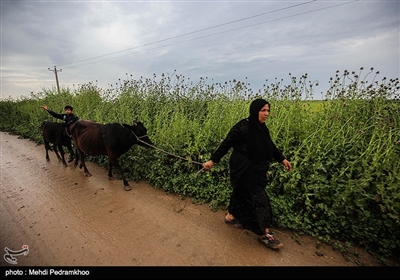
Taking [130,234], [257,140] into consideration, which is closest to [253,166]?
[257,140]

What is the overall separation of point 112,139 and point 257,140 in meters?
3.16

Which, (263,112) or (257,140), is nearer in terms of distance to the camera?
(263,112)

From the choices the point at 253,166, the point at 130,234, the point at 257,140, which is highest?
the point at 257,140

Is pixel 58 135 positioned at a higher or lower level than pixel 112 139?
lower

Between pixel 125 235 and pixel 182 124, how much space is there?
102 inches

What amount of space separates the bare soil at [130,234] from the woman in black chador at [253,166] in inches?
10.4

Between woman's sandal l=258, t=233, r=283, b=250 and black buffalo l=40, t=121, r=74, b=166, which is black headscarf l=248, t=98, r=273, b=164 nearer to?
woman's sandal l=258, t=233, r=283, b=250

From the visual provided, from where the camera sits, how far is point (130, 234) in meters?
2.72

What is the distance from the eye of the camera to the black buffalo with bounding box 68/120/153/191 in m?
4.10

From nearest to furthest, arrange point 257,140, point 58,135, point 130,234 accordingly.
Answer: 1. point 257,140
2. point 130,234
3. point 58,135

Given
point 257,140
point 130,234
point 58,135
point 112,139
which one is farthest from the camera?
point 58,135

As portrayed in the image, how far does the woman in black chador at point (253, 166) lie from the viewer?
244cm

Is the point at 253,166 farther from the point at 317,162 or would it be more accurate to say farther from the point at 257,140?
the point at 317,162
